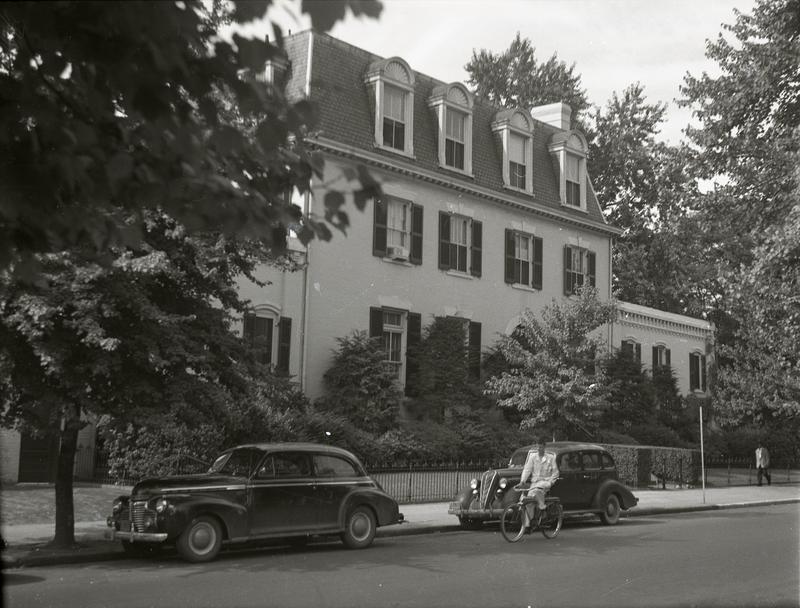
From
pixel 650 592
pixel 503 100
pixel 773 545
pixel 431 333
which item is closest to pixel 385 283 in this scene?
pixel 431 333

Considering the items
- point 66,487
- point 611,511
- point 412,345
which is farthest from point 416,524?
point 412,345

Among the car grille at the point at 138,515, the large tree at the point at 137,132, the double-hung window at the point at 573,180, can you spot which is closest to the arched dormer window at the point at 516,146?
the double-hung window at the point at 573,180

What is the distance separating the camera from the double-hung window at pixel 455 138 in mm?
31688

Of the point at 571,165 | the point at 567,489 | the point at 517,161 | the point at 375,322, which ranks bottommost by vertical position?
the point at 567,489

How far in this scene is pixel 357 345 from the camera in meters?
26.9

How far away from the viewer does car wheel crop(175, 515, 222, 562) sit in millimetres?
13156

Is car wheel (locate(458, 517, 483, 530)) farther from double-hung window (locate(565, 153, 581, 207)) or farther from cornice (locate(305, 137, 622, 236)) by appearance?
double-hung window (locate(565, 153, 581, 207))

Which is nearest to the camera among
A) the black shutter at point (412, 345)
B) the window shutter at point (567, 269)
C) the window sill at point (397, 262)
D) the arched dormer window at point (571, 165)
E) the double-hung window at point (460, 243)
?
the window sill at point (397, 262)

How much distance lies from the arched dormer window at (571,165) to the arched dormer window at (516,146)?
7.08ft

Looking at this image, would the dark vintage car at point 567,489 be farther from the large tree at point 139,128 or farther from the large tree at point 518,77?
the large tree at point 518,77

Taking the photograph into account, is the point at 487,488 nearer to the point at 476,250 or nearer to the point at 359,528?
the point at 359,528

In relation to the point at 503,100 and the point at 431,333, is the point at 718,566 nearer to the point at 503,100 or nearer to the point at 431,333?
the point at 431,333

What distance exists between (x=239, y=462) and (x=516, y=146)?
2262 cm

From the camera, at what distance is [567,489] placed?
63.5ft
